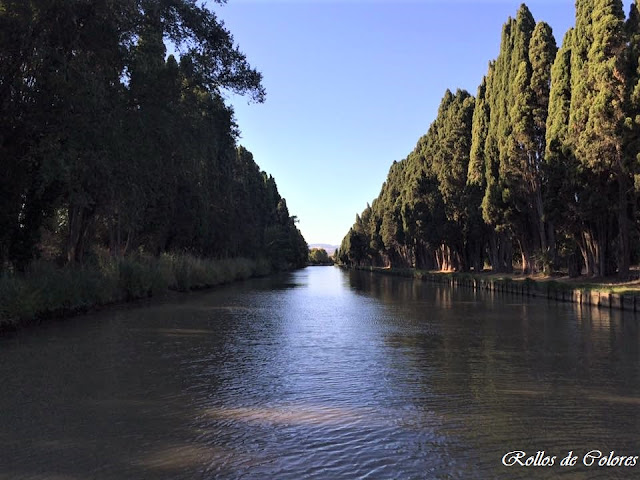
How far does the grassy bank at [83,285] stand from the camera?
16.0 metres

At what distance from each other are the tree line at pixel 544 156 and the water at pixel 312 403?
1470 cm

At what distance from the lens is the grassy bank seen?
16.0m

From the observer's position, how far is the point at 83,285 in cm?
2125

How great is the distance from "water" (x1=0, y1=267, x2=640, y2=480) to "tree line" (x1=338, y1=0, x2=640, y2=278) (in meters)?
14.7

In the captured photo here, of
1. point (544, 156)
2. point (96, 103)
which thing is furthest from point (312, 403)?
point (544, 156)

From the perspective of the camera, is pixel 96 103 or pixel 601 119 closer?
pixel 96 103

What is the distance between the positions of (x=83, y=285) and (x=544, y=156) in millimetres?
29700

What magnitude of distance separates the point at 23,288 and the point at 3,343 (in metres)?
2.94

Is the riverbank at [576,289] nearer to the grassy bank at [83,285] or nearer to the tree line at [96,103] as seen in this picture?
the tree line at [96,103]

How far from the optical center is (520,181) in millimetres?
39625

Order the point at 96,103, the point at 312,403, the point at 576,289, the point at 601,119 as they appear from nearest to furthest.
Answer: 1. the point at 312,403
2. the point at 96,103
3. the point at 601,119
4. the point at 576,289

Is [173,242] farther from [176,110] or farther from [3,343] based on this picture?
[3,343]

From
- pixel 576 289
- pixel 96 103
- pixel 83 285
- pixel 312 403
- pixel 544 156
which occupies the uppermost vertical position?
pixel 544 156

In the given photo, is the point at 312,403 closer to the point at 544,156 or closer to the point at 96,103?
the point at 96,103
